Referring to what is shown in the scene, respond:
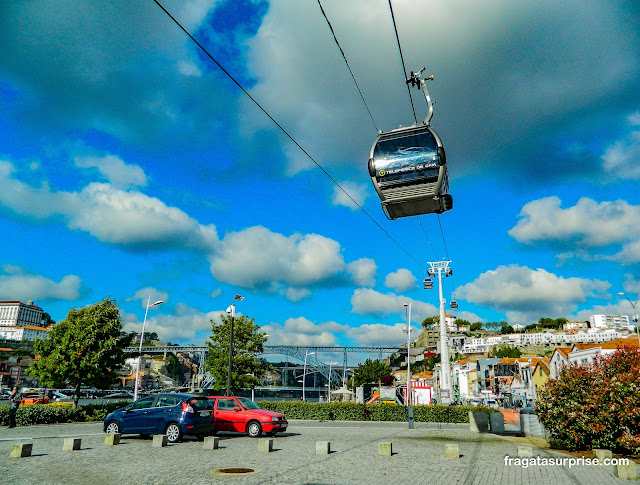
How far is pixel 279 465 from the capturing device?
11.6 meters

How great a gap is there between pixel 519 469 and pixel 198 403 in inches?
433

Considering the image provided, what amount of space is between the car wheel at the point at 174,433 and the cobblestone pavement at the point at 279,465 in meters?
0.68

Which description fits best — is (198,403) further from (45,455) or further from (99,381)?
(99,381)

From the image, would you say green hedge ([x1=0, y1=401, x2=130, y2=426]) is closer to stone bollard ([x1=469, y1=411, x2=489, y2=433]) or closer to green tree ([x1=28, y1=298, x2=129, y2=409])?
green tree ([x1=28, y1=298, x2=129, y2=409])

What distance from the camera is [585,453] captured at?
46.7 ft

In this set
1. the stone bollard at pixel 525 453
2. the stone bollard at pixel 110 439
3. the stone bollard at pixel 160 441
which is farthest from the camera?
the stone bollard at pixel 110 439

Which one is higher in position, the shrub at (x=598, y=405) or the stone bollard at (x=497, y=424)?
the shrub at (x=598, y=405)

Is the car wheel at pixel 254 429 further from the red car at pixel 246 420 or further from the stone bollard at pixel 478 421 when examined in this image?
the stone bollard at pixel 478 421

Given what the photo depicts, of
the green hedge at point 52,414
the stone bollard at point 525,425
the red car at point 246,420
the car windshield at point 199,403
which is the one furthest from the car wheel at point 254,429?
the stone bollard at point 525,425

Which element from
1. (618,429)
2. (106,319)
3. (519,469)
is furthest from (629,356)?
(106,319)

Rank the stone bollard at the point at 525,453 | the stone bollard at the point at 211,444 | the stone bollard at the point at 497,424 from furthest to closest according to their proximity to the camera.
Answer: the stone bollard at the point at 497,424, the stone bollard at the point at 211,444, the stone bollard at the point at 525,453

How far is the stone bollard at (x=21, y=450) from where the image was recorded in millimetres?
11948

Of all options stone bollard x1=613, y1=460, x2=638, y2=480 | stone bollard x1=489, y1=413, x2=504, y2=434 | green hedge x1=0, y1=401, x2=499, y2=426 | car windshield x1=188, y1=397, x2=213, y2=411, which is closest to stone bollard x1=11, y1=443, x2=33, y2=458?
car windshield x1=188, y1=397, x2=213, y2=411

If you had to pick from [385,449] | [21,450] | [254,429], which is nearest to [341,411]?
[254,429]
